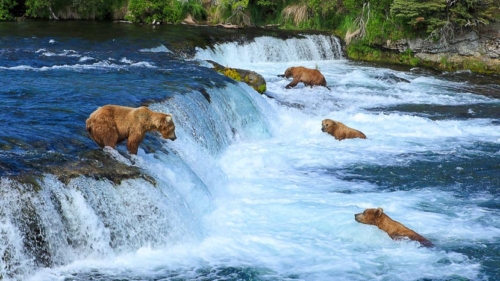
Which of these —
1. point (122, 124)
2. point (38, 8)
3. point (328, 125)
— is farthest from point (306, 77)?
point (38, 8)

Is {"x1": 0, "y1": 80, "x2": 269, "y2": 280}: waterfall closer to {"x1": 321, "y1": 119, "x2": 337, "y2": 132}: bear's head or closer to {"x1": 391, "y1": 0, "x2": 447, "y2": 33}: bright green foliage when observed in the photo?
{"x1": 321, "y1": 119, "x2": 337, "y2": 132}: bear's head

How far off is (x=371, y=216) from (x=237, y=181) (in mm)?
3220

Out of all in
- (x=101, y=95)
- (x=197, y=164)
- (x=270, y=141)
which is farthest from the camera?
(x=270, y=141)

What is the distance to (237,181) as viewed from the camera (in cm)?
1158

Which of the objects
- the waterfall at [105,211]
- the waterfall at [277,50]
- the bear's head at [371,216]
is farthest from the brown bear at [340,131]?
the waterfall at [277,50]

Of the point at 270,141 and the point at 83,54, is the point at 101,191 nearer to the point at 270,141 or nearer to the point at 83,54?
the point at 270,141

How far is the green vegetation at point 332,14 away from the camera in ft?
81.7

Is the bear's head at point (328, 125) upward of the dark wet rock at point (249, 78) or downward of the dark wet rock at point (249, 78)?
downward

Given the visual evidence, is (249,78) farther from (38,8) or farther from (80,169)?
(38,8)

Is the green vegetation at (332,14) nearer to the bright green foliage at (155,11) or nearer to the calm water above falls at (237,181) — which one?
the bright green foliage at (155,11)

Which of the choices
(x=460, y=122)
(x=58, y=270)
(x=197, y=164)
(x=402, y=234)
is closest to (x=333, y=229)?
(x=402, y=234)

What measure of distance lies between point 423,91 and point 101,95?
11413 mm

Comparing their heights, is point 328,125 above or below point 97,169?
below

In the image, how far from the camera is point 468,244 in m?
8.83
